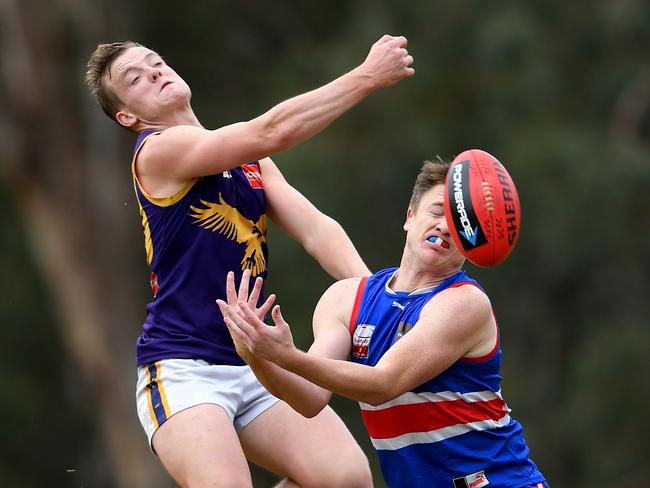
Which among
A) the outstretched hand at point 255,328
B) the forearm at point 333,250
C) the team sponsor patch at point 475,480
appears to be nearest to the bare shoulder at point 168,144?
the forearm at point 333,250

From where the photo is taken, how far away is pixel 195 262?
6.56 metres

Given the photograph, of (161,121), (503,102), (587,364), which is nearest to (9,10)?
(503,102)

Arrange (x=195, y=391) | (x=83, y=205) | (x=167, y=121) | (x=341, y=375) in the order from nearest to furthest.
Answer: (x=341, y=375)
(x=195, y=391)
(x=167, y=121)
(x=83, y=205)

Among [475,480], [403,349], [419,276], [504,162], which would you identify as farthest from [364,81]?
[504,162]

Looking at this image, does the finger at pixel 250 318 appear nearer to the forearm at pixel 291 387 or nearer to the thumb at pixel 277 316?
the thumb at pixel 277 316

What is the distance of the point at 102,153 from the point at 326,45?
168 inches

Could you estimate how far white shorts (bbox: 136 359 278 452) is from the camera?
6383 mm

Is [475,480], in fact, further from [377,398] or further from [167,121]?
[167,121]

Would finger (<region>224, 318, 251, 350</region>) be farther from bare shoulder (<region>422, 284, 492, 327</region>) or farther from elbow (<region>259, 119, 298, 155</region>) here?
elbow (<region>259, 119, 298, 155</region>)

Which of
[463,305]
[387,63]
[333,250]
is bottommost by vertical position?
[463,305]

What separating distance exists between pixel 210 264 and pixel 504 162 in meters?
15.4

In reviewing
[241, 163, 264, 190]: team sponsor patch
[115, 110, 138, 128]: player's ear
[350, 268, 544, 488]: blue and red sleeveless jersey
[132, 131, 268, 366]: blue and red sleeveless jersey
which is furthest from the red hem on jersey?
[115, 110, 138, 128]: player's ear

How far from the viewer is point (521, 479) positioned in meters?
6.11

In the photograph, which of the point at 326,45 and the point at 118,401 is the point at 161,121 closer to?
the point at 118,401
